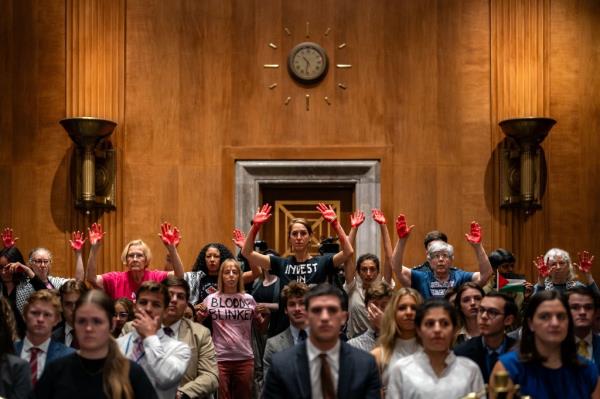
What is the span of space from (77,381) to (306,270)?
10.1 ft

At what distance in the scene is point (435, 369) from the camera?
4.85m

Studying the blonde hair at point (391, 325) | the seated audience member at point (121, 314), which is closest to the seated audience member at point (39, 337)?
the seated audience member at point (121, 314)

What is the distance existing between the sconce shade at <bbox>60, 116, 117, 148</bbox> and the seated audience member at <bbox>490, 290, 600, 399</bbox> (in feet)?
19.2

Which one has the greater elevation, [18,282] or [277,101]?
[277,101]

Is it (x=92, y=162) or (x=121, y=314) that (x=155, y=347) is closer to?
(x=121, y=314)

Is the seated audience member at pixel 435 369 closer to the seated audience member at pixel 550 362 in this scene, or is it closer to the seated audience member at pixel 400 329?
the seated audience member at pixel 550 362

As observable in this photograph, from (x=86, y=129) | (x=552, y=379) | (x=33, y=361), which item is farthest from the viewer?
(x=86, y=129)

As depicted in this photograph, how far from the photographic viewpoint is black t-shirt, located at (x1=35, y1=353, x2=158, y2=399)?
439cm

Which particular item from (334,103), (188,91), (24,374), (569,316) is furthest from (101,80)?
(569,316)

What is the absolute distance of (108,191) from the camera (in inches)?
396

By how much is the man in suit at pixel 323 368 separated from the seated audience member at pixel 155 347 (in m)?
0.68

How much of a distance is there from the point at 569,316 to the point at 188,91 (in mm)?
6068

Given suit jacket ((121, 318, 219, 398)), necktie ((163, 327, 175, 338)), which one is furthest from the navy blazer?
necktie ((163, 327, 175, 338))

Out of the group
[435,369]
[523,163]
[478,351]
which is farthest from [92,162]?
[435,369]
